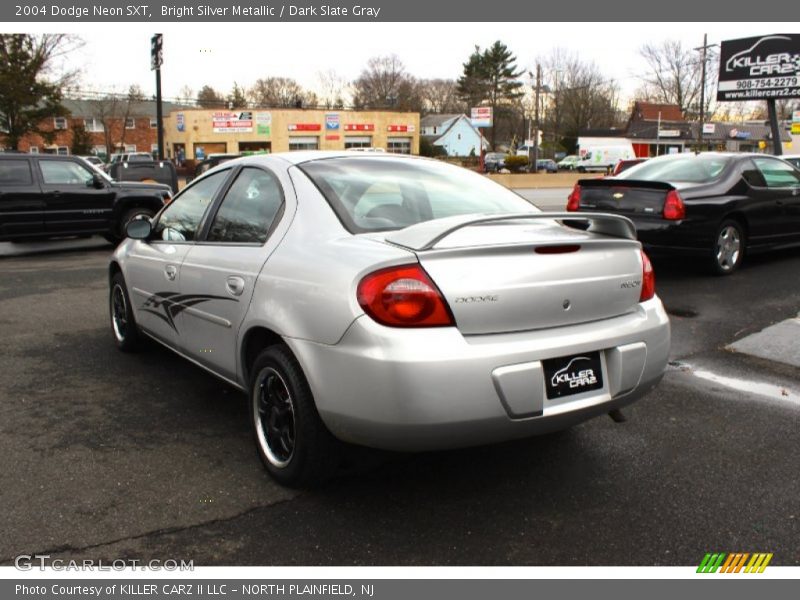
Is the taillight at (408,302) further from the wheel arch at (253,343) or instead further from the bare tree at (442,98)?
the bare tree at (442,98)

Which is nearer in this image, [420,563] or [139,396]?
[420,563]

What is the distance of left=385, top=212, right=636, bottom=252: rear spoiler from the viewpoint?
280cm

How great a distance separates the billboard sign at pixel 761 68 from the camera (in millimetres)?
20844

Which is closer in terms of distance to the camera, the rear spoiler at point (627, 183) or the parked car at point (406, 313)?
the parked car at point (406, 313)

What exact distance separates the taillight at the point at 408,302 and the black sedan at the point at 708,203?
19.4ft

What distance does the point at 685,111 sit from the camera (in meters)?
75.8

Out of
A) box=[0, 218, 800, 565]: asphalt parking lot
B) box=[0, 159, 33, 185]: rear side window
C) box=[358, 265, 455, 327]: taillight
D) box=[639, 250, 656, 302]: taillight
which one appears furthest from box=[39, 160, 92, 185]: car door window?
box=[639, 250, 656, 302]: taillight

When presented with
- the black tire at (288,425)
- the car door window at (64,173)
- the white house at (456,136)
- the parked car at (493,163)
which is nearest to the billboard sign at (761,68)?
the car door window at (64,173)

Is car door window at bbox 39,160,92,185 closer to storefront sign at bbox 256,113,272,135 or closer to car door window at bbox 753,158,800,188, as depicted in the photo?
car door window at bbox 753,158,800,188

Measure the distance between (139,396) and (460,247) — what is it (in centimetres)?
278

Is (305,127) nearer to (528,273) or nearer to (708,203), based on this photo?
(708,203)

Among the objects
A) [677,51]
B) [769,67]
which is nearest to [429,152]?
[677,51]

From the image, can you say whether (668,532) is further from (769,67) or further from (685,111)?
(685,111)

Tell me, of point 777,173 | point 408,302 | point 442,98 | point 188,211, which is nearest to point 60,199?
point 188,211
